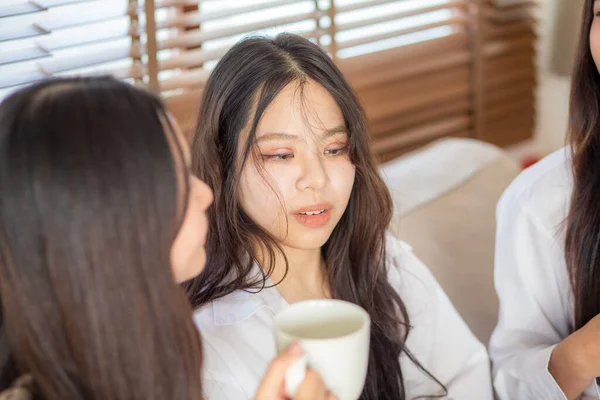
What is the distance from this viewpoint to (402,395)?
1.45m

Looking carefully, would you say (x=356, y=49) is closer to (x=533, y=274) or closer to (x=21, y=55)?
(x=21, y=55)

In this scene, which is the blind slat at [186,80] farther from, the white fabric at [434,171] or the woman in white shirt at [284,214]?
the woman in white shirt at [284,214]

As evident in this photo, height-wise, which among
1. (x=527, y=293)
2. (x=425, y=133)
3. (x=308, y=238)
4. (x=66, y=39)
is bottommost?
(x=425, y=133)

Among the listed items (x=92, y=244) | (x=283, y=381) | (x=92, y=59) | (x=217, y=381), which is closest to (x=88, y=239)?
(x=92, y=244)

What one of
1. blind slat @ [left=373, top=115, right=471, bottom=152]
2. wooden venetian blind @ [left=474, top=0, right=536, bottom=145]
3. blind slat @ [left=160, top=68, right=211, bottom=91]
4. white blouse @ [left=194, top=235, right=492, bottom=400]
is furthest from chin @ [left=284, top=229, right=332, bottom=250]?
wooden venetian blind @ [left=474, top=0, right=536, bottom=145]

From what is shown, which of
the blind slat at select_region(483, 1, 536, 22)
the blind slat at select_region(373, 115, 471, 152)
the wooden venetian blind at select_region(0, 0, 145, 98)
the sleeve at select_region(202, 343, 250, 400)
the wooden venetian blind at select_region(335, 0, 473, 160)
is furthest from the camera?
the blind slat at select_region(483, 1, 536, 22)

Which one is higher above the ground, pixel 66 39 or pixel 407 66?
pixel 66 39

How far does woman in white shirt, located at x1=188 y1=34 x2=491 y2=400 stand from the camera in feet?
4.24

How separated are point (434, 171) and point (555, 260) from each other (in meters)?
0.51

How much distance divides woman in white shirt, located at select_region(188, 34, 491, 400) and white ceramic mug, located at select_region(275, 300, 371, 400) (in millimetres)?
395

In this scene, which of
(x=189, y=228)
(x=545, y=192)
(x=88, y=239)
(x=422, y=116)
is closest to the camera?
(x=88, y=239)

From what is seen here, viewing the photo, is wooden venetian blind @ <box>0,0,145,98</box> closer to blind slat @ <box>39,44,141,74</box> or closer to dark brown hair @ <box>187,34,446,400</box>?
blind slat @ <box>39,44,141,74</box>

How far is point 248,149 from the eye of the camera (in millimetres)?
1307

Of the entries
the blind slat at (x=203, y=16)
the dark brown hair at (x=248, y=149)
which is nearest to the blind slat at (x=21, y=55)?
the blind slat at (x=203, y=16)
